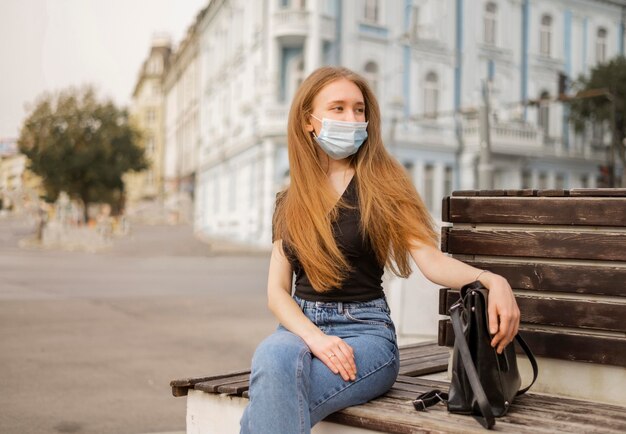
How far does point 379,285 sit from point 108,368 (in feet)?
14.9

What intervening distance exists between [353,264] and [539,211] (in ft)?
2.67

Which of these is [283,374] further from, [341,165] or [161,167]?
[161,167]

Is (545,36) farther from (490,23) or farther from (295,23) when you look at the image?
(295,23)

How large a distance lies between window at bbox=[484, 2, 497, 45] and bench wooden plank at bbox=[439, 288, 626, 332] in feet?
130

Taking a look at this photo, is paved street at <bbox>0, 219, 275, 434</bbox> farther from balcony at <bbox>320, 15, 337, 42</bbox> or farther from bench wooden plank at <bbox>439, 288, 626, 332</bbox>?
balcony at <bbox>320, 15, 337, 42</bbox>

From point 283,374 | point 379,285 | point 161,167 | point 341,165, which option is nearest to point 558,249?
point 379,285

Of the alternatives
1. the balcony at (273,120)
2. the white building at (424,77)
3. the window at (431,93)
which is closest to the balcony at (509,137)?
the white building at (424,77)

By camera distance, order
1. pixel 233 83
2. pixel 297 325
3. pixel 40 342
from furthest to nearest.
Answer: pixel 233 83
pixel 40 342
pixel 297 325

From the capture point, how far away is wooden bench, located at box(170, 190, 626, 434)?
11.3 ft

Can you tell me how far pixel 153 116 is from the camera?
91.6m

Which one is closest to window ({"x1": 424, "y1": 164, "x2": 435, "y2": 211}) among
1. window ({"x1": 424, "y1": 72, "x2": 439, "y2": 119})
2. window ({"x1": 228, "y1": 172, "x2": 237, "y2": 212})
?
window ({"x1": 424, "y1": 72, "x2": 439, "y2": 119})

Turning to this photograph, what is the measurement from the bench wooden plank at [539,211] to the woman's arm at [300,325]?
0.80 metres

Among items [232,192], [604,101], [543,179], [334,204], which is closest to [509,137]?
[543,179]

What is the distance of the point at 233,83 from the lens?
44750mm
